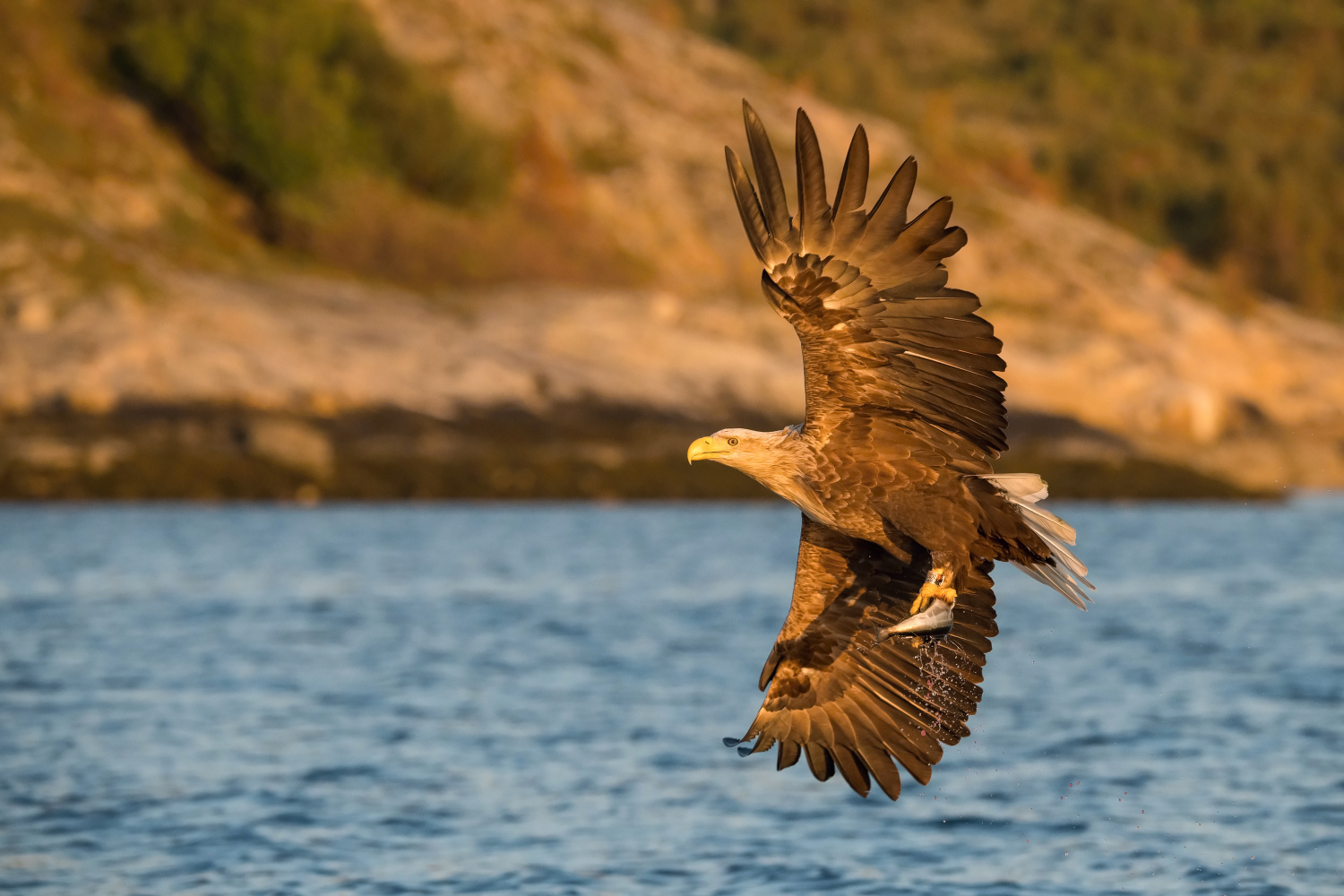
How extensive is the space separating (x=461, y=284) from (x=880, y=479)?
34955mm

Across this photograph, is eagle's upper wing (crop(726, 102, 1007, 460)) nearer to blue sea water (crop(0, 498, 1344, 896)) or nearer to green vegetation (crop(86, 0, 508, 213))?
blue sea water (crop(0, 498, 1344, 896))

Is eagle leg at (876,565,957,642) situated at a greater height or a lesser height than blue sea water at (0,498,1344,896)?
greater

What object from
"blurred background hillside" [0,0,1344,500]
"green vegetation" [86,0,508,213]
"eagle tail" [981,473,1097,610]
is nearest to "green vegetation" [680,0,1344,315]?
"blurred background hillside" [0,0,1344,500]

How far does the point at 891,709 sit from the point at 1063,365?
1442 inches

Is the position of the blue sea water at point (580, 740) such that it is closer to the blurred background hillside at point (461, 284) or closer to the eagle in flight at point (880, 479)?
the eagle in flight at point (880, 479)

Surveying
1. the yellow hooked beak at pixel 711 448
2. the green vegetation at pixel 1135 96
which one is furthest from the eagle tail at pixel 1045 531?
the green vegetation at pixel 1135 96

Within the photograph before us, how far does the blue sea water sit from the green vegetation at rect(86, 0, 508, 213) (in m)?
17.2

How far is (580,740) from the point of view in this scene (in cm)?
1411

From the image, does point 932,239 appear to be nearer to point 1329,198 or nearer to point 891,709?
point 891,709

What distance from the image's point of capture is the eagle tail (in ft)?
25.0

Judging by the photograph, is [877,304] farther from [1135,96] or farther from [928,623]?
[1135,96]

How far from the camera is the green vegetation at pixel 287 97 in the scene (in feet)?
139

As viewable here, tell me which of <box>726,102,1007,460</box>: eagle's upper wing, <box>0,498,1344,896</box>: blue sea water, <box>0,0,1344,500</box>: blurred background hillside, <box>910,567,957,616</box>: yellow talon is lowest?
<box>0,498,1344,896</box>: blue sea water

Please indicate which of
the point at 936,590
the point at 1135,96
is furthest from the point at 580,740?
the point at 1135,96
